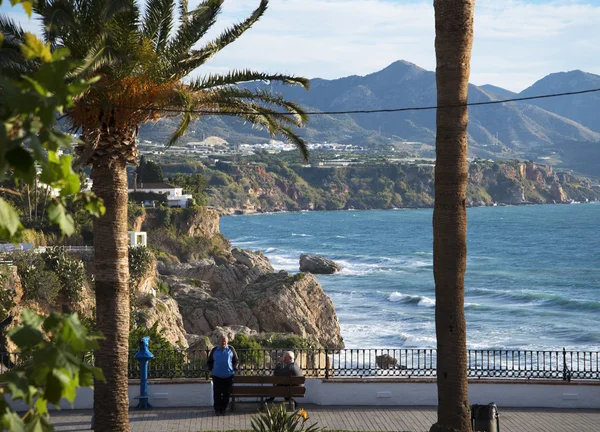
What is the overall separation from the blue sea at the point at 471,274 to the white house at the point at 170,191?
11279 mm

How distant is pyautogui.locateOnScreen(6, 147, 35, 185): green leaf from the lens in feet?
10.4

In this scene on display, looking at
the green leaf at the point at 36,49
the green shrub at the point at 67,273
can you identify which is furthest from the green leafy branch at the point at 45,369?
the green shrub at the point at 67,273

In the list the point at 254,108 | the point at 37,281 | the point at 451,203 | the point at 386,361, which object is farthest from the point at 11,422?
the point at 37,281

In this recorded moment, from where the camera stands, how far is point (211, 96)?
1273 centimetres

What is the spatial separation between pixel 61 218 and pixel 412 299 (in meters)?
54.6

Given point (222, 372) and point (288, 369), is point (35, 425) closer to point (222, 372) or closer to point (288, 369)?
point (222, 372)

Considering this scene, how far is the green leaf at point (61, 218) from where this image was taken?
→ 3289 mm

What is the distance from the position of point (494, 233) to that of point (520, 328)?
82.8 metres

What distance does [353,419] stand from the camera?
1428 centimetres

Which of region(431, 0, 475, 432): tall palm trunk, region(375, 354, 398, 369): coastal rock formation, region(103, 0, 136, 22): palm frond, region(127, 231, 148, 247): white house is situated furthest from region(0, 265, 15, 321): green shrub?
region(127, 231, 148, 247): white house

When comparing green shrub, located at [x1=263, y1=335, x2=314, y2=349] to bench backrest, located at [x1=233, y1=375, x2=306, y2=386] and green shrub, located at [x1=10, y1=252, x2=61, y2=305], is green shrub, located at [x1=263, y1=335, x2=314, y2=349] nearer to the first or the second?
green shrub, located at [x1=10, y1=252, x2=61, y2=305]

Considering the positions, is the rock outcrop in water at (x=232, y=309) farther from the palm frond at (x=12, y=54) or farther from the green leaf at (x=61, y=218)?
the green leaf at (x=61, y=218)

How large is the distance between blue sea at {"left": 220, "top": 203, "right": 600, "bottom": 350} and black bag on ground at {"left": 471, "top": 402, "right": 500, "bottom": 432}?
2660 cm

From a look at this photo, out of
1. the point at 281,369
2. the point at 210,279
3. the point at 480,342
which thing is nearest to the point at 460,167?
the point at 281,369
